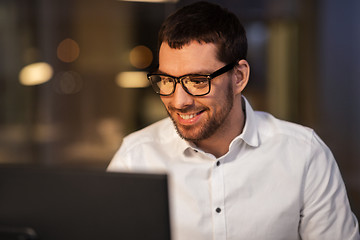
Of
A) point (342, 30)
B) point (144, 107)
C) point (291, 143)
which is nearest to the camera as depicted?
point (291, 143)

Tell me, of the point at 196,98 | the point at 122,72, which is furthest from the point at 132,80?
the point at 196,98

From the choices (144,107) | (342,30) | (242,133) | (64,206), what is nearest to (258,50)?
(342,30)

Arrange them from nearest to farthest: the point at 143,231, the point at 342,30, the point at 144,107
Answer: the point at 143,231 → the point at 342,30 → the point at 144,107

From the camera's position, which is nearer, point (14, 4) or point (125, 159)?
point (125, 159)

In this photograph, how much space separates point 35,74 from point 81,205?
394 cm

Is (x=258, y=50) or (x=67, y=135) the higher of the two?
(x=258, y=50)

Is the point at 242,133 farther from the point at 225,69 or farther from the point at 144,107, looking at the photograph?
the point at 144,107

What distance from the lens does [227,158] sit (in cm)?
153

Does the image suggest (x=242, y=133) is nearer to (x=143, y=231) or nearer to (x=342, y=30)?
(x=143, y=231)

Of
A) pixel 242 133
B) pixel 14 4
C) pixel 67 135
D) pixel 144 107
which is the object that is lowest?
pixel 67 135

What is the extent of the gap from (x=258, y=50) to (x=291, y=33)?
35 centimetres

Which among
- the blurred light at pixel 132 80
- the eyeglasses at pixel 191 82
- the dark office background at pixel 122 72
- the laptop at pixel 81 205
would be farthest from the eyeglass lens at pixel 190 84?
the blurred light at pixel 132 80

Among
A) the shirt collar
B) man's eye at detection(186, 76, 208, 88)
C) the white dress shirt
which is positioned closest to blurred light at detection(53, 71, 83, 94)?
the white dress shirt

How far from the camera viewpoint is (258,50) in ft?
13.5
